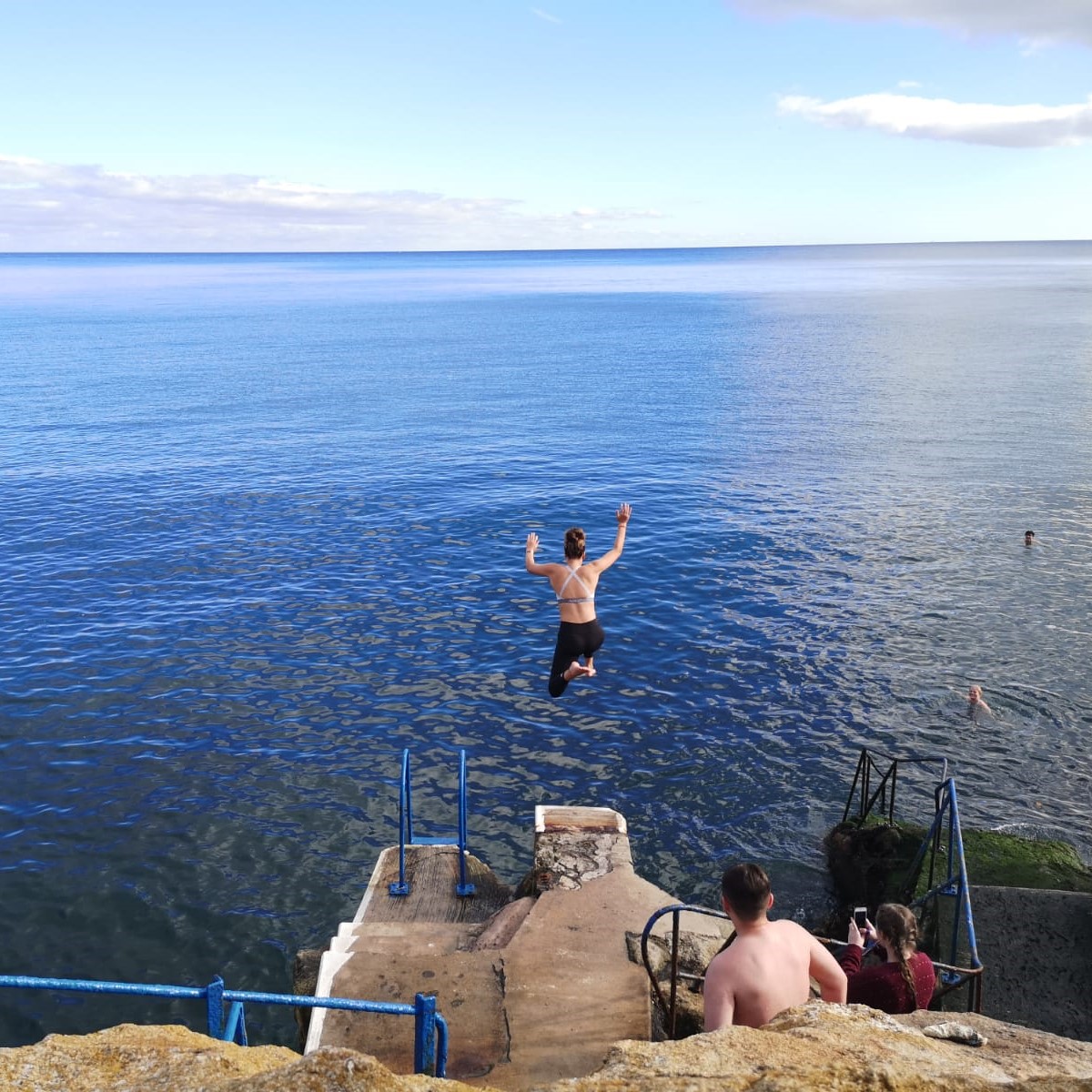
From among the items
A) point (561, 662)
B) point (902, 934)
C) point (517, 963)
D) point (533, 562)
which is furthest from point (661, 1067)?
point (561, 662)

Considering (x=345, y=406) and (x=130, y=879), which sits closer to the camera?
(x=130, y=879)

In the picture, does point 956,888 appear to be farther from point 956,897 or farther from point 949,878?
point 949,878

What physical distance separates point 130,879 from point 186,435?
38.9m

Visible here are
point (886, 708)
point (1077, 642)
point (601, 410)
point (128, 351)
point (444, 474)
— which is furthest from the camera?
point (128, 351)

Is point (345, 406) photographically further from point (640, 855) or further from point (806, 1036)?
point (806, 1036)

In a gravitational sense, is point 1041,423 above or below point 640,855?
above

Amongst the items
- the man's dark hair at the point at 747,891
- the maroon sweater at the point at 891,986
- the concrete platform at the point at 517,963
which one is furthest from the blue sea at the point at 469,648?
the man's dark hair at the point at 747,891

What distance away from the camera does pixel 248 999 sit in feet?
19.2

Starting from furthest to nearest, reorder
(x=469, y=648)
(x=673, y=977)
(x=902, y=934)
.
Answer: (x=469, y=648), (x=673, y=977), (x=902, y=934)

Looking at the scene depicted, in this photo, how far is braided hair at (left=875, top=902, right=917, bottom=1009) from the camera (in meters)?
7.48

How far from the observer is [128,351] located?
8794 centimetres

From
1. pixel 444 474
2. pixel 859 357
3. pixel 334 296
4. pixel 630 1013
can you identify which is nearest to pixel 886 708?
pixel 630 1013

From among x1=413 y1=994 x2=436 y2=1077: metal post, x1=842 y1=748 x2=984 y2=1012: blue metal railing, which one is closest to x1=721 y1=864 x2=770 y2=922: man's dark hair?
x1=413 y1=994 x2=436 y2=1077: metal post

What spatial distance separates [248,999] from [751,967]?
3191mm
